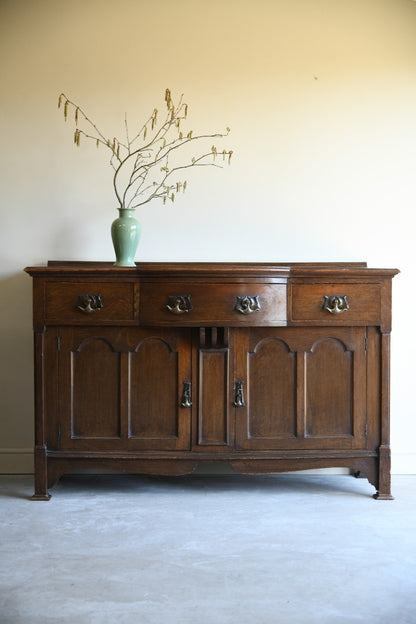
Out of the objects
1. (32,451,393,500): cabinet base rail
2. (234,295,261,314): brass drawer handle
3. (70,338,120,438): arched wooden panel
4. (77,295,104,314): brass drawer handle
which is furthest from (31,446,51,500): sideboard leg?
(234,295,261,314): brass drawer handle

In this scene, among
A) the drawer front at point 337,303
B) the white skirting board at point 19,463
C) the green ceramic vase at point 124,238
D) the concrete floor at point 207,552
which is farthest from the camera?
the white skirting board at point 19,463

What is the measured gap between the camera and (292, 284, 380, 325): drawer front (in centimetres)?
299

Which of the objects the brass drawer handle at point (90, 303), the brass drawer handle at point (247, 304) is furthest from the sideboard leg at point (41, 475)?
the brass drawer handle at point (247, 304)

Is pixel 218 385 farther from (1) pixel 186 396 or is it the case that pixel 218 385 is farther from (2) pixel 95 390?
(2) pixel 95 390

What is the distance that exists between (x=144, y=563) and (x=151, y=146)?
1982 millimetres

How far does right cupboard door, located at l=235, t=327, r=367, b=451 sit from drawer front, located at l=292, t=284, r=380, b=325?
0.05m

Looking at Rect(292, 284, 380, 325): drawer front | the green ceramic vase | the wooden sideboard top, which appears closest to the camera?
the wooden sideboard top

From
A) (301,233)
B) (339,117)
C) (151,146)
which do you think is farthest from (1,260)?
(339,117)

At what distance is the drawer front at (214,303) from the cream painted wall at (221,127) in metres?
0.58

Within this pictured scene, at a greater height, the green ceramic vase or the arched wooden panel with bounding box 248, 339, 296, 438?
the green ceramic vase

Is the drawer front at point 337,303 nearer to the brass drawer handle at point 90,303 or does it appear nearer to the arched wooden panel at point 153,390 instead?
the arched wooden panel at point 153,390

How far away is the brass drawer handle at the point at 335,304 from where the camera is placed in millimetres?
2982

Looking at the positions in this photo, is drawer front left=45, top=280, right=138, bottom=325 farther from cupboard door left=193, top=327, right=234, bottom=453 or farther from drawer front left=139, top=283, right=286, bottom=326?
cupboard door left=193, top=327, right=234, bottom=453

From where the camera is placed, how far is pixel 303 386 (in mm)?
3037
